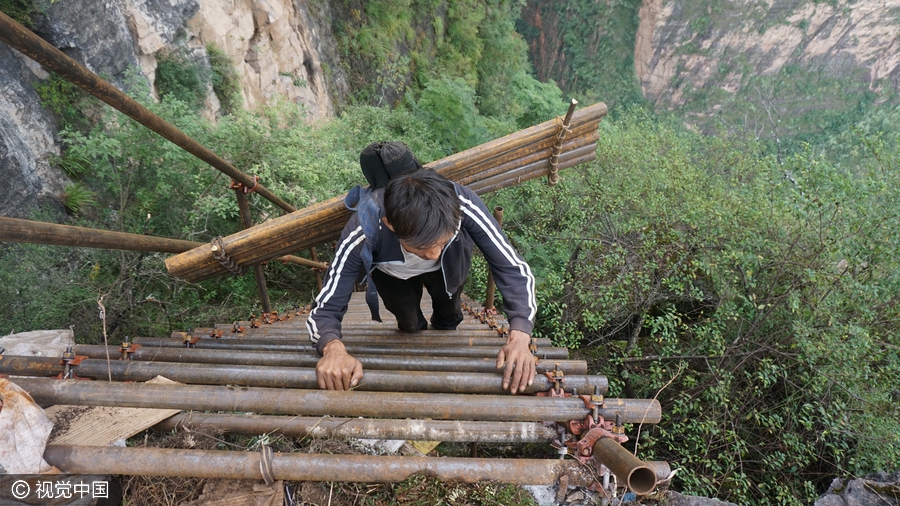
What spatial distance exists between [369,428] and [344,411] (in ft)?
0.37

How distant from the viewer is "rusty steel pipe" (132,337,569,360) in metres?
2.41

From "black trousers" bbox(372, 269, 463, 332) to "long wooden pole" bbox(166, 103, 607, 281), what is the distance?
1.83 ft

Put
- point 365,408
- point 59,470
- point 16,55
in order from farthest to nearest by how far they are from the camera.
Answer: point 16,55
point 365,408
point 59,470

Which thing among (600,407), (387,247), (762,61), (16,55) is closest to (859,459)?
(600,407)

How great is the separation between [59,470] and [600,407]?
168 centimetres

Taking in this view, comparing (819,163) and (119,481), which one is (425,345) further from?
(819,163)

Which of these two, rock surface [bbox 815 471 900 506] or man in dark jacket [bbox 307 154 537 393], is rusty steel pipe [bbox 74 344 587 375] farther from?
rock surface [bbox 815 471 900 506]

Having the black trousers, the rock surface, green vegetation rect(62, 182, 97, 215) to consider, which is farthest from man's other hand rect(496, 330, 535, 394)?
green vegetation rect(62, 182, 97, 215)

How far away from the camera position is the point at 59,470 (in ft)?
4.13

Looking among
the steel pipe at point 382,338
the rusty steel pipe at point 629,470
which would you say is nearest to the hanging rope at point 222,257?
the steel pipe at point 382,338

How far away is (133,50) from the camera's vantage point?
584cm

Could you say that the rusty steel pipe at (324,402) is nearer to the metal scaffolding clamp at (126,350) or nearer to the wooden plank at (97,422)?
the wooden plank at (97,422)

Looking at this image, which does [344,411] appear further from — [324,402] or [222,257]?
[222,257]

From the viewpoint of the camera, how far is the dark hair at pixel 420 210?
1.93m
